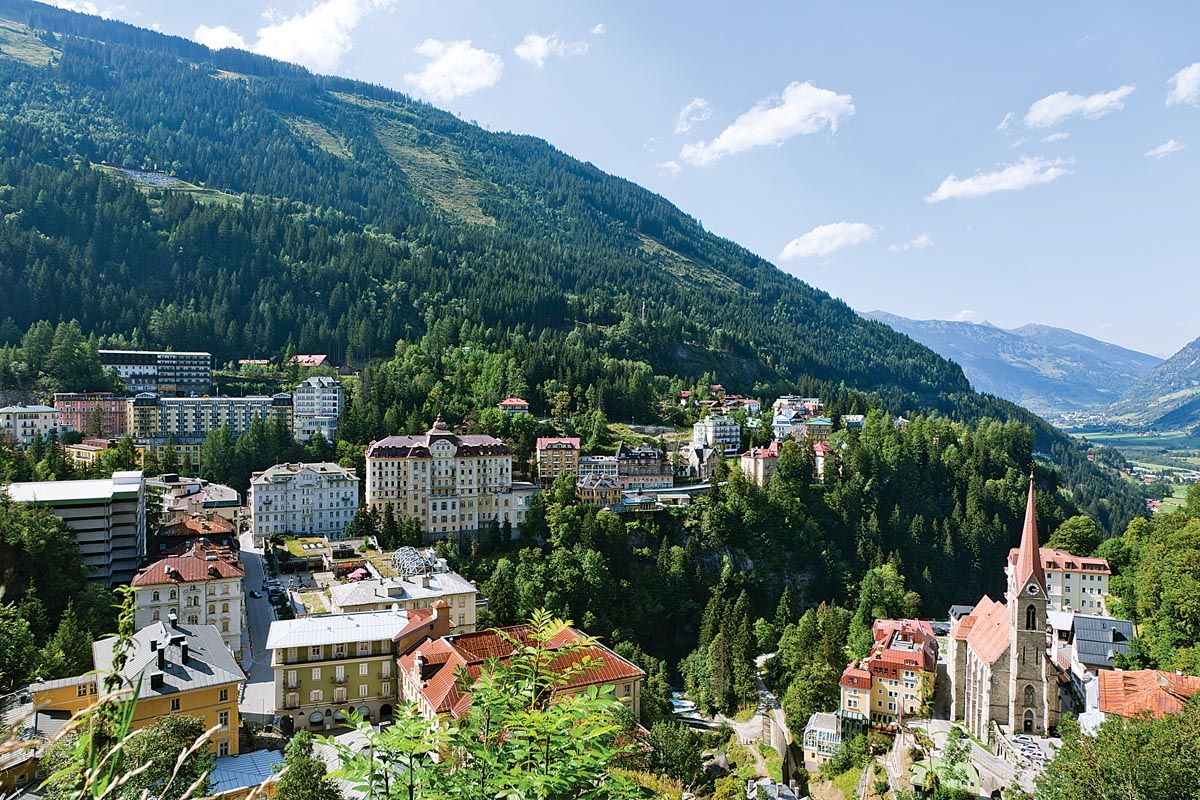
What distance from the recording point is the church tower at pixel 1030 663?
114 feet

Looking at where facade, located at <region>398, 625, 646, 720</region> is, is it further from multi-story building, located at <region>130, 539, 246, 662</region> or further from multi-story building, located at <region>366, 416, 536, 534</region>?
multi-story building, located at <region>366, 416, 536, 534</region>

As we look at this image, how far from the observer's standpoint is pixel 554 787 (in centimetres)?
705

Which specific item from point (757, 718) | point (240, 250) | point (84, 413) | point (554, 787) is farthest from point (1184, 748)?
point (240, 250)

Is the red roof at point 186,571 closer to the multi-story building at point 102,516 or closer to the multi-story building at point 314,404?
the multi-story building at point 102,516

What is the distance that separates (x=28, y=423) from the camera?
71000 millimetres

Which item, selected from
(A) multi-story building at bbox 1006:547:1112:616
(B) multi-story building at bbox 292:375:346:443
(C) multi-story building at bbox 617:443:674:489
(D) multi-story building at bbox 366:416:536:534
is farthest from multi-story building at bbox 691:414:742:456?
(B) multi-story building at bbox 292:375:346:443

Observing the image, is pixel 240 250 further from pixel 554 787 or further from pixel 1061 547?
pixel 554 787

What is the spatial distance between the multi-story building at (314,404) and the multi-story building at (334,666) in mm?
48897

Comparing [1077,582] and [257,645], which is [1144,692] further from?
[257,645]

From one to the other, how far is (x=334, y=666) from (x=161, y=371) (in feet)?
241

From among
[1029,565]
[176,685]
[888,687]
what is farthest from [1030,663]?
[176,685]

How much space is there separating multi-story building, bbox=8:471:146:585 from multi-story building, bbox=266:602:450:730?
18600 mm

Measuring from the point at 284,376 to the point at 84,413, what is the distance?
24.9 m

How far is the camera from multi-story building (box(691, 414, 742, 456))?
89.8 metres
